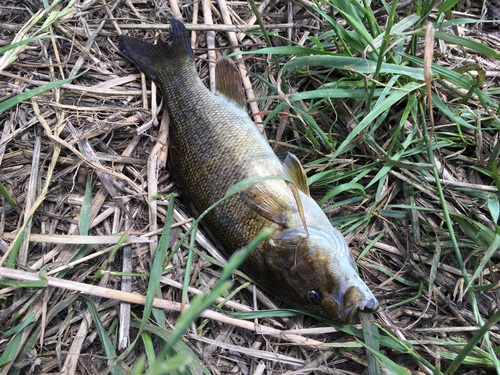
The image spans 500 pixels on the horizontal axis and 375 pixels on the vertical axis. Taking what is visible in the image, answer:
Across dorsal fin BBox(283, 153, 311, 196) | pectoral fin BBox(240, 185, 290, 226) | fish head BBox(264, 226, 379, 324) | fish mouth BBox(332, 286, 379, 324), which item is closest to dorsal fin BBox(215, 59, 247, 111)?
dorsal fin BBox(283, 153, 311, 196)

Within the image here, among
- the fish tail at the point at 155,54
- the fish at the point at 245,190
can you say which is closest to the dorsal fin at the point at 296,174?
the fish at the point at 245,190

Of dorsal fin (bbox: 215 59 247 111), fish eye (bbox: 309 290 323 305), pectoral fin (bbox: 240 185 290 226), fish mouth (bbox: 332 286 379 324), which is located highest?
dorsal fin (bbox: 215 59 247 111)

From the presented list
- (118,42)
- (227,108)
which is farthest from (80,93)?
(227,108)

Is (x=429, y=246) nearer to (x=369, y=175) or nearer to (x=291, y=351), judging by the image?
(x=369, y=175)

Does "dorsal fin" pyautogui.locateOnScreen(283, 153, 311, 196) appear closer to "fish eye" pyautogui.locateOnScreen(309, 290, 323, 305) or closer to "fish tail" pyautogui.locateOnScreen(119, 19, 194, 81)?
"fish eye" pyautogui.locateOnScreen(309, 290, 323, 305)

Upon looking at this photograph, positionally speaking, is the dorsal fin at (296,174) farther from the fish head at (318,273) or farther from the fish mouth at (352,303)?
the fish mouth at (352,303)

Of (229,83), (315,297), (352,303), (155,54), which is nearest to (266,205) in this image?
(315,297)
